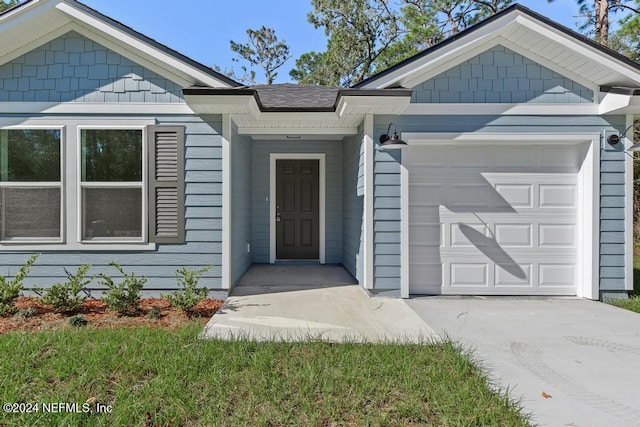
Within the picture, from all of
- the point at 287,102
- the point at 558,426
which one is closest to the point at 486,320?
the point at 558,426

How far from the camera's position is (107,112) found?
4.37 metres

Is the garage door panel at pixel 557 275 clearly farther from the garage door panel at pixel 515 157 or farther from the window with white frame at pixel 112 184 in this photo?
the window with white frame at pixel 112 184

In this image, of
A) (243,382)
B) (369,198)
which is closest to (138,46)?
(369,198)

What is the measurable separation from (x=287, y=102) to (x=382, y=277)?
10.4 feet

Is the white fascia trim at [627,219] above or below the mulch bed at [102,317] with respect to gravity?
above

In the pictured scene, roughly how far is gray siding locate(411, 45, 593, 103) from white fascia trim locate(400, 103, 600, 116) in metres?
0.07

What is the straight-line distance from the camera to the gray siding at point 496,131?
4504 mm

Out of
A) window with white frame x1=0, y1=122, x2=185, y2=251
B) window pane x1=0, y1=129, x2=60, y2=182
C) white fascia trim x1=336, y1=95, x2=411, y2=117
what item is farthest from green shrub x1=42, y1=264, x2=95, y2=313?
white fascia trim x1=336, y1=95, x2=411, y2=117

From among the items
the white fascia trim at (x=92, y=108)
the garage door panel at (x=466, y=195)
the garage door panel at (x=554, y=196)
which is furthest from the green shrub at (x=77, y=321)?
the garage door panel at (x=554, y=196)

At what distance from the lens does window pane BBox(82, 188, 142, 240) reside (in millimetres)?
4363

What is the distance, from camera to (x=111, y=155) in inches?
173

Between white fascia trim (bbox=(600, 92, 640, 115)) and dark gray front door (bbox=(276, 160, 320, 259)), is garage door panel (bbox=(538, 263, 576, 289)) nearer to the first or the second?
white fascia trim (bbox=(600, 92, 640, 115))

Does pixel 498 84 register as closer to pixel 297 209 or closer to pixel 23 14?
pixel 297 209

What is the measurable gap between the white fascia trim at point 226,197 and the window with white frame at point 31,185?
2.16 m
